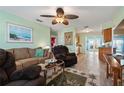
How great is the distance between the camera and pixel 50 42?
6062 mm

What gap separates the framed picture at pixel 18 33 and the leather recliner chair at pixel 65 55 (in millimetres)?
1223

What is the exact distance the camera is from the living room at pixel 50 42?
282 centimetres

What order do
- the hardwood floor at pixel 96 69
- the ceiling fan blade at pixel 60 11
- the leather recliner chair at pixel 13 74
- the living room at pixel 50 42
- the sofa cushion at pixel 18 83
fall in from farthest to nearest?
the ceiling fan blade at pixel 60 11 < the hardwood floor at pixel 96 69 < the living room at pixel 50 42 < the leather recliner chair at pixel 13 74 < the sofa cushion at pixel 18 83

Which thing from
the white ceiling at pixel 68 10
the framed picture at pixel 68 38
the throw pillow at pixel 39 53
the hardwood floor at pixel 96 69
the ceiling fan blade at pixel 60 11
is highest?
the white ceiling at pixel 68 10

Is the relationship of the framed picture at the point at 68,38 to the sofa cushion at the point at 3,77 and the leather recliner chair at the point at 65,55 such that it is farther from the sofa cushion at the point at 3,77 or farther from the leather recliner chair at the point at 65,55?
the sofa cushion at the point at 3,77

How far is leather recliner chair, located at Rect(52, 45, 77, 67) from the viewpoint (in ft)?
15.6

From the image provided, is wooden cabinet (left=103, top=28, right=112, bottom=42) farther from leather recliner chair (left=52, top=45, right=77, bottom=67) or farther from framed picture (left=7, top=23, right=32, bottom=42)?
framed picture (left=7, top=23, right=32, bottom=42)

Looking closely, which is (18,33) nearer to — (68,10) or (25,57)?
(25,57)

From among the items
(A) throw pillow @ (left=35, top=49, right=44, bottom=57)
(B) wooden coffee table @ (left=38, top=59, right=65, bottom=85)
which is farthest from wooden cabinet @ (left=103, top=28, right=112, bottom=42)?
(A) throw pillow @ (left=35, top=49, right=44, bottom=57)

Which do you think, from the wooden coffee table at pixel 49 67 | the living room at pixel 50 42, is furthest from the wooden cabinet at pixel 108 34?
the wooden coffee table at pixel 49 67

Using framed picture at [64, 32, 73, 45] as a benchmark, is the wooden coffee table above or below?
below

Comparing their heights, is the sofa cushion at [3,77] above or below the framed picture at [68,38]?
below

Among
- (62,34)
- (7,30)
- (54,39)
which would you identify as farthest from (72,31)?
(7,30)
